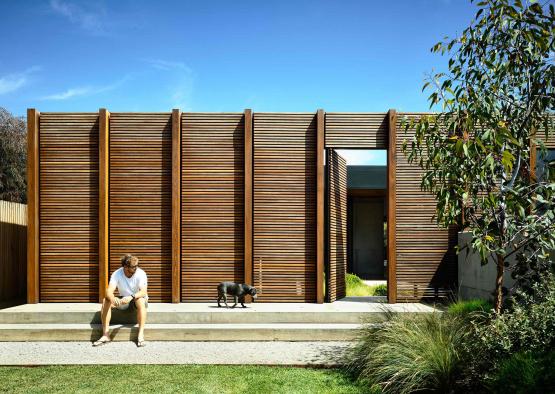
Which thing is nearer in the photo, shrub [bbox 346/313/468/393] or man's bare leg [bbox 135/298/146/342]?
shrub [bbox 346/313/468/393]

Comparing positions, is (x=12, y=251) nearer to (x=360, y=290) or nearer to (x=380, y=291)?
(x=360, y=290)

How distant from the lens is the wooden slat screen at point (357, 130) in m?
10.2

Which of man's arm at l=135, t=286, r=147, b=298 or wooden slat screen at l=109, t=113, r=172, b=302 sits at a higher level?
wooden slat screen at l=109, t=113, r=172, b=302

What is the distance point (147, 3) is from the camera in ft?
30.1

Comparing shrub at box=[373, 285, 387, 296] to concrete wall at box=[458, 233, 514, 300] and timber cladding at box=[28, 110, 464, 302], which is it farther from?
concrete wall at box=[458, 233, 514, 300]

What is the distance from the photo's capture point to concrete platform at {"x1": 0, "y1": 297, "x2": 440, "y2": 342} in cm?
809

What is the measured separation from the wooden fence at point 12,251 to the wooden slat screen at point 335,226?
255 inches

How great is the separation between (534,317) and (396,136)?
563cm

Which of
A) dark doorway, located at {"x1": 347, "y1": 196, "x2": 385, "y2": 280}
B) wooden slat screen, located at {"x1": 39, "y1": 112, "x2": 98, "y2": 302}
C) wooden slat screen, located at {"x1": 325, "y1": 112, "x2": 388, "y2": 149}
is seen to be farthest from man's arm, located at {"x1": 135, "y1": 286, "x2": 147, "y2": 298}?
dark doorway, located at {"x1": 347, "y1": 196, "x2": 385, "y2": 280}

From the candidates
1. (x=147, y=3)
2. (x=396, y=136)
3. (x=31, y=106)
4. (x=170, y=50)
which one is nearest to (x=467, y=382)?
(x=396, y=136)

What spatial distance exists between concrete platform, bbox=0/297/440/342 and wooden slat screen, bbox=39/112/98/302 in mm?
453

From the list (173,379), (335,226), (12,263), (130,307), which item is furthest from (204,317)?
(12,263)

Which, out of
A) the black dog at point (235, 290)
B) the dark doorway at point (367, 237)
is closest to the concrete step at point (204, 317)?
the black dog at point (235, 290)

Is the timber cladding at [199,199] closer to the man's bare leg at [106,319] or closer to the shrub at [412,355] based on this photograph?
the man's bare leg at [106,319]
